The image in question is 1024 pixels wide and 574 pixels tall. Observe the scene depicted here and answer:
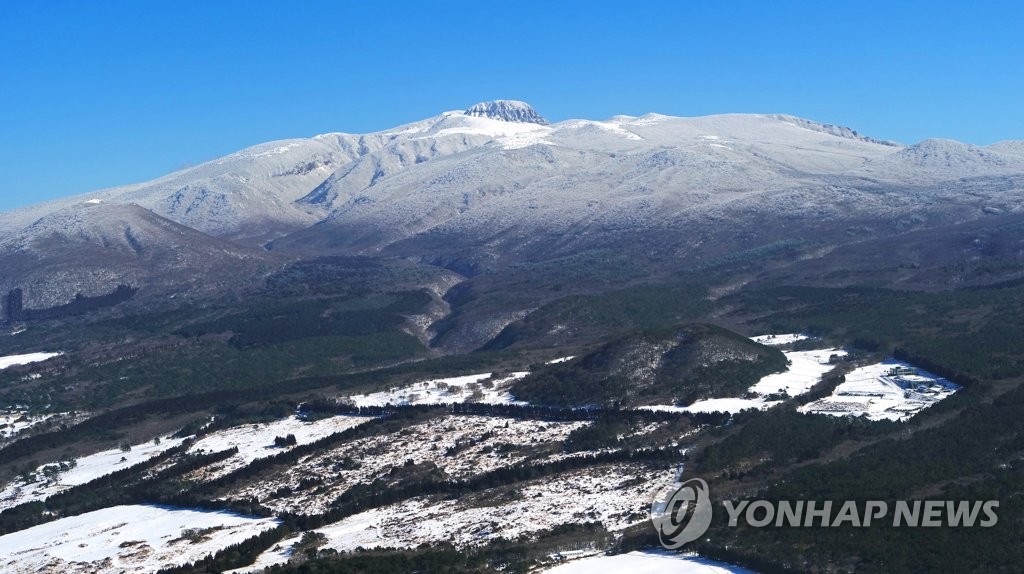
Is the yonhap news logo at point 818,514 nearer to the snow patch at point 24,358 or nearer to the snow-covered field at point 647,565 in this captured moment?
the snow-covered field at point 647,565

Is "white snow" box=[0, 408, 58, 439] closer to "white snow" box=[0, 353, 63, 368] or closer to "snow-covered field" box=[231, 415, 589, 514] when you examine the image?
"white snow" box=[0, 353, 63, 368]

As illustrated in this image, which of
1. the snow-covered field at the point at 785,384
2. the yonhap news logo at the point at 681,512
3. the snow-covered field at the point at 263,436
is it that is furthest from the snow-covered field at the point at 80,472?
the yonhap news logo at the point at 681,512

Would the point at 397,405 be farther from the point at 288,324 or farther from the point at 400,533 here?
the point at 288,324

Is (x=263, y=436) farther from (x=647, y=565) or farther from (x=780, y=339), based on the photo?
(x=780, y=339)

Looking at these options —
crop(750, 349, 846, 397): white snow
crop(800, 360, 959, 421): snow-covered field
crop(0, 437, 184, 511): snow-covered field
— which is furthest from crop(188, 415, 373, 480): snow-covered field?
crop(800, 360, 959, 421): snow-covered field

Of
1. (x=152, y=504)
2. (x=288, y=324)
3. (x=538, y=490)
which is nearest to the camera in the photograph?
(x=538, y=490)

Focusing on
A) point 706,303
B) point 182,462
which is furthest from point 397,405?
point 706,303
